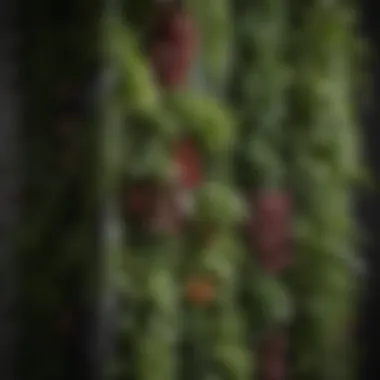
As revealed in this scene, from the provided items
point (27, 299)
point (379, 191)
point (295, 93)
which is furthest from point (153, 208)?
point (379, 191)

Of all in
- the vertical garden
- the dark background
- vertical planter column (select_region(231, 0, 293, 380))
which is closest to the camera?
the vertical garden

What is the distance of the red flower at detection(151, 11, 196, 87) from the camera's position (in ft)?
3.78

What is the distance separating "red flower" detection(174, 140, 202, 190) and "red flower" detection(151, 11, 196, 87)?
0.08 metres

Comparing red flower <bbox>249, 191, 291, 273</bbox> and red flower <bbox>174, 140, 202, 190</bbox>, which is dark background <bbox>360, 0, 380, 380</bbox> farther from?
red flower <bbox>174, 140, 202, 190</bbox>

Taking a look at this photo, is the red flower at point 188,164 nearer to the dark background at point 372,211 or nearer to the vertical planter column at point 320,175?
the vertical planter column at point 320,175

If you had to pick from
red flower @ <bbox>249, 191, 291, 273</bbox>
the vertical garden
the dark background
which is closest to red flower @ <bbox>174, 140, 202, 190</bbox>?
the vertical garden

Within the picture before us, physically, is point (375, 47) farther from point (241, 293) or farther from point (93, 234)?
point (93, 234)

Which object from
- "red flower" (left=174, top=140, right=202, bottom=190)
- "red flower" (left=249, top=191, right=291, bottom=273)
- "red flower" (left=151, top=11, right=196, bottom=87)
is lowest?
"red flower" (left=249, top=191, right=291, bottom=273)

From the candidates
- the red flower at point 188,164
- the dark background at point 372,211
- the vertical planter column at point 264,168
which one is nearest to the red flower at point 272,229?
the vertical planter column at point 264,168

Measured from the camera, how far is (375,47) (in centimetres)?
160

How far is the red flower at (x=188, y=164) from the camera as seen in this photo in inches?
46.0

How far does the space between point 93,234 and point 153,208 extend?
0.08 metres

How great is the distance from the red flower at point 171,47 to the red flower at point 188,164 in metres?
0.08

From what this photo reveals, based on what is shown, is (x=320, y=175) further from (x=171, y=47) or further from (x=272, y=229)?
(x=171, y=47)
